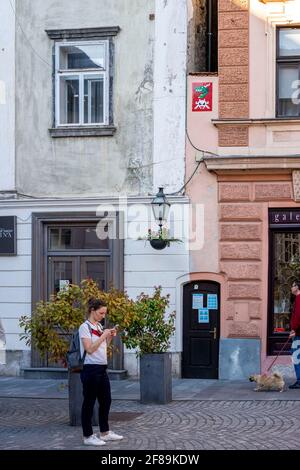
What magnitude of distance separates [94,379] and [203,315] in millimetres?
6975

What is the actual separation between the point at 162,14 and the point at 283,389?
777cm

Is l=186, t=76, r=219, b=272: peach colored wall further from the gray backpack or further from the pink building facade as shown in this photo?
the gray backpack

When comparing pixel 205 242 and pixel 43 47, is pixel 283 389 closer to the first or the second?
pixel 205 242

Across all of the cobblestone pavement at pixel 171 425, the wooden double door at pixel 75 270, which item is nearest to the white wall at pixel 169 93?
the wooden double door at pixel 75 270

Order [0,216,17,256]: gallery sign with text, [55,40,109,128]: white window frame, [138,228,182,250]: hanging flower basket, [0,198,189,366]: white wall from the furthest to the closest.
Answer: [0,216,17,256]: gallery sign with text, [55,40,109,128]: white window frame, [0,198,189,366]: white wall, [138,228,182,250]: hanging flower basket

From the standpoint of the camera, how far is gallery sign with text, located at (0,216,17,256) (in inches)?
707

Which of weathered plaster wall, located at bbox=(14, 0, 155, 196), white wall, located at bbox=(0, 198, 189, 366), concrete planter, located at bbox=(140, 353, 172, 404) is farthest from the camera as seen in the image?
weathered plaster wall, located at bbox=(14, 0, 155, 196)

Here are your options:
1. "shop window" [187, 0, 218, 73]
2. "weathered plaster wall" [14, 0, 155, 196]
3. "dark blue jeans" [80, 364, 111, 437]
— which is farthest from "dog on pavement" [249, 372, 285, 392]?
"shop window" [187, 0, 218, 73]

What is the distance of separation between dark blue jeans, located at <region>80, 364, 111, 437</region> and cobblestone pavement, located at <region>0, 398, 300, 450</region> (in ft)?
0.91

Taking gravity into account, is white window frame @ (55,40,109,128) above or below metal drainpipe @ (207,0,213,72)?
below

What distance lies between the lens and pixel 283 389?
14953 millimetres

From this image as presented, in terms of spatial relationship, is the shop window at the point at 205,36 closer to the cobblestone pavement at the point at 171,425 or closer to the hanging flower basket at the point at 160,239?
the hanging flower basket at the point at 160,239

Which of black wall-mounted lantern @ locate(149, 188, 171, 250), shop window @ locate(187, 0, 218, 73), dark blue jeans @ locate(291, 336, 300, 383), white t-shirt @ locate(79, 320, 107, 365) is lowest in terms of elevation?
dark blue jeans @ locate(291, 336, 300, 383)
